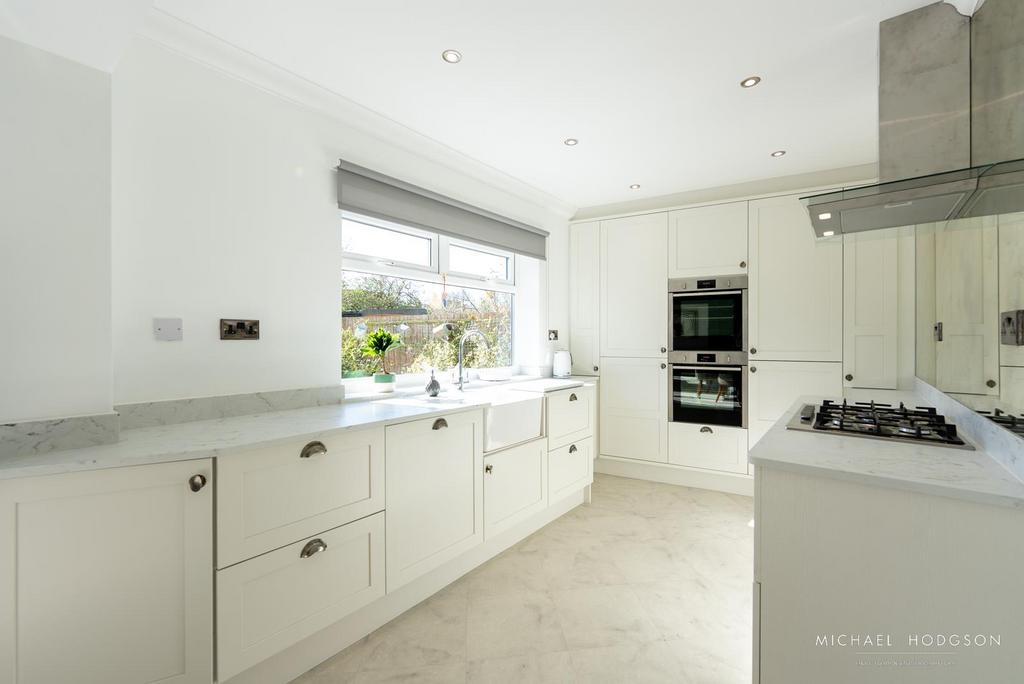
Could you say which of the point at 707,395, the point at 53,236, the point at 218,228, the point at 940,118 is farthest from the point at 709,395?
the point at 53,236

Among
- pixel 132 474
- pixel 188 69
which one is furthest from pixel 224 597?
pixel 188 69

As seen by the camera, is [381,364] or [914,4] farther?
[381,364]

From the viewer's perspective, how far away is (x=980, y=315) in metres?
1.44

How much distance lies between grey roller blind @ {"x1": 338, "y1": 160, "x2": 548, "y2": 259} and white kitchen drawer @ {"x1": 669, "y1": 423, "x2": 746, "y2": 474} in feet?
6.07

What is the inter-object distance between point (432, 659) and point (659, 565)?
4.19 feet

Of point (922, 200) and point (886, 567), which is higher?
point (922, 200)

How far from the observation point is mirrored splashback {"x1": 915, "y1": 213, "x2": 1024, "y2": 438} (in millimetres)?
1144

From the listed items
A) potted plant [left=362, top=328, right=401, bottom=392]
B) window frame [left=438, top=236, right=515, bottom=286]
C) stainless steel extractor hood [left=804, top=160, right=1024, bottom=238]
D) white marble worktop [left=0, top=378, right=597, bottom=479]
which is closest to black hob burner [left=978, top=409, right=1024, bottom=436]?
stainless steel extractor hood [left=804, top=160, right=1024, bottom=238]

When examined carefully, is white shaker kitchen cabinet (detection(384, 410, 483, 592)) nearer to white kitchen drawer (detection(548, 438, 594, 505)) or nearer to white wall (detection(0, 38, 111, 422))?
white kitchen drawer (detection(548, 438, 594, 505))

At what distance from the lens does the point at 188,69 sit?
1.78 m

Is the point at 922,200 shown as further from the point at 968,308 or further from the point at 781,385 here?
the point at 781,385

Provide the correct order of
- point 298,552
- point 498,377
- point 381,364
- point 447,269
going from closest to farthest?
1. point 298,552
2. point 381,364
3. point 447,269
4. point 498,377

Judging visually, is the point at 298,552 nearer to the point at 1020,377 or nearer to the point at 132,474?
the point at 132,474

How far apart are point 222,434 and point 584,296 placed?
123 inches
